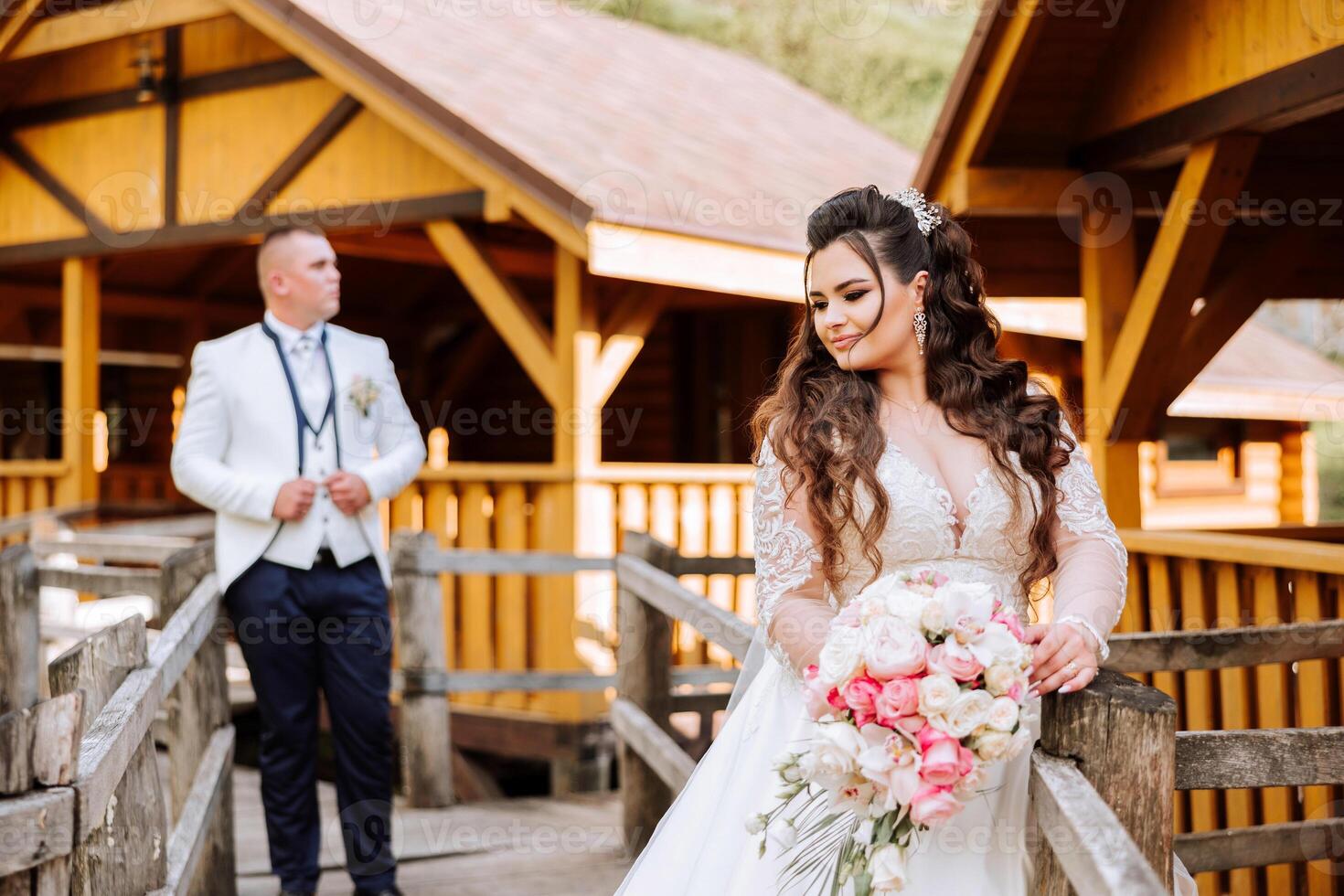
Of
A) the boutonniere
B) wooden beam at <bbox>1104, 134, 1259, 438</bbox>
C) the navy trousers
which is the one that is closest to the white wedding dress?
the navy trousers

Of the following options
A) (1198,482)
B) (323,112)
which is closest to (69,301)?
(323,112)

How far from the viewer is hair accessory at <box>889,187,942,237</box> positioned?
9.34 ft

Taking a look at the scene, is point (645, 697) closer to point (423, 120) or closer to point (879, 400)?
point (879, 400)

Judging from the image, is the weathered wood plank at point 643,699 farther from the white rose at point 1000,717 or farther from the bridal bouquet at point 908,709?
the white rose at point 1000,717

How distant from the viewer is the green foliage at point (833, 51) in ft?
154

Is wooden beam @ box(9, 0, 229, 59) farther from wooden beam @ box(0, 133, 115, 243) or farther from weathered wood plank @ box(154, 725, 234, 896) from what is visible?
weathered wood plank @ box(154, 725, 234, 896)

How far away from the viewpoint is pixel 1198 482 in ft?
61.2

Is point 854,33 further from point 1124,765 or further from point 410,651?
point 1124,765

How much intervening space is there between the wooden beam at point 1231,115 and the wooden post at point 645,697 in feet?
8.97

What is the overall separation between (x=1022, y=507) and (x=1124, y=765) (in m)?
0.69

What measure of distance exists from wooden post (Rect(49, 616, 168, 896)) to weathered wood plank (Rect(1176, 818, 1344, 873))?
105 inches

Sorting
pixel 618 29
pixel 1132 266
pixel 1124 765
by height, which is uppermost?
pixel 618 29

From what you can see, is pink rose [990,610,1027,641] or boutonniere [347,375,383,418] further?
boutonniere [347,375,383,418]

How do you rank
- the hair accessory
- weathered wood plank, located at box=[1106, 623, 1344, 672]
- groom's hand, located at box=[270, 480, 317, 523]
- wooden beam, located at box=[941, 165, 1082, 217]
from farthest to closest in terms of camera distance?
1. wooden beam, located at box=[941, 165, 1082, 217]
2. groom's hand, located at box=[270, 480, 317, 523]
3. weathered wood plank, located at box=[1106, 623, 1344, 672]
4. the hair accessory
